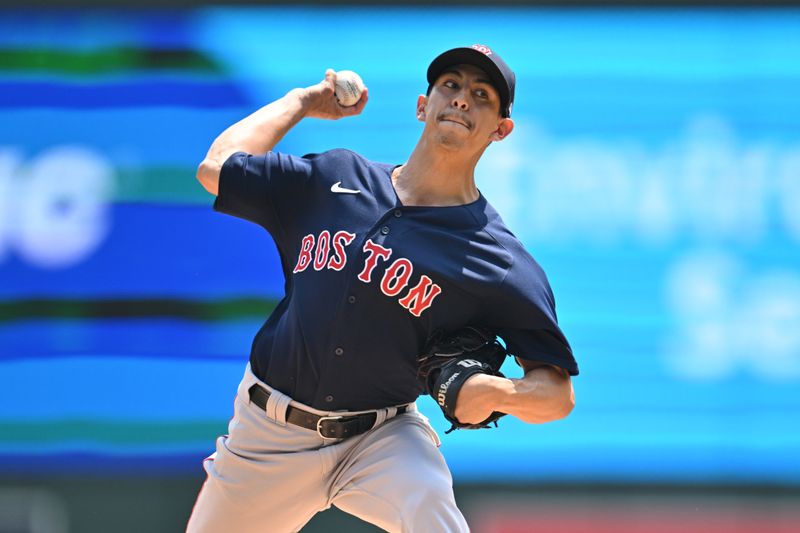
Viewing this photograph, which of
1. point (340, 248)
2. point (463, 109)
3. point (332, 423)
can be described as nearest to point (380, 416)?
point (332, 423)

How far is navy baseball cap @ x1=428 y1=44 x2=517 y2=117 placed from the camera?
358 centimetres

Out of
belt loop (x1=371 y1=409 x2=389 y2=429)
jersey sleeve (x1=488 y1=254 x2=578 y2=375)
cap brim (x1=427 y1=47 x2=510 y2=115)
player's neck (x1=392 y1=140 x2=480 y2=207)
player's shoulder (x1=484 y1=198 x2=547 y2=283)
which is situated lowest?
belt loop (x1=371 y1=409 x2=389 y2=429)

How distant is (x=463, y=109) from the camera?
359 centimetres

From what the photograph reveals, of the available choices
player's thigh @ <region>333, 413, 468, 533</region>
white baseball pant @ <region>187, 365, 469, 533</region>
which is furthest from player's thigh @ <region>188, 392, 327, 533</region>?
player's thigh @ <region>333, 413, 468, 533</region>

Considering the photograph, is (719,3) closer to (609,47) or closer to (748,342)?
(609,47)

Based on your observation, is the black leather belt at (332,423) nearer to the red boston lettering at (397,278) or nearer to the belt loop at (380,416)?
the belt loop at (380,416)

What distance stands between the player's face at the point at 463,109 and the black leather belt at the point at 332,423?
0.91 meters

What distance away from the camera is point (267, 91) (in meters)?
5.53

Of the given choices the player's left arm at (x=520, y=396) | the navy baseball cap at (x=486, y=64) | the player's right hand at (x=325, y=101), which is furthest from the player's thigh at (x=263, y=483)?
the navy baseball cap at (x=486, y=64)

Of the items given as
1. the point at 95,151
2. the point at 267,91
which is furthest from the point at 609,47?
the point at 95,151

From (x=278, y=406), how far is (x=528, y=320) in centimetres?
84

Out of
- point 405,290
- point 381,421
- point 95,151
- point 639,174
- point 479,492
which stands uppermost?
point 639,174

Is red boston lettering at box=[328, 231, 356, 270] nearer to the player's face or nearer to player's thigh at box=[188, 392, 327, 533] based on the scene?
the player's face

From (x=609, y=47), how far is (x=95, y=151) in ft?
8.43
